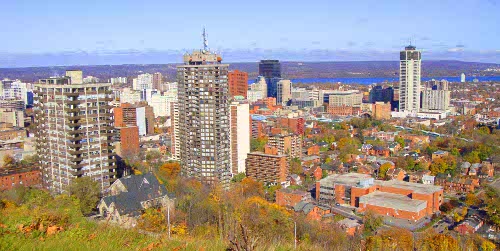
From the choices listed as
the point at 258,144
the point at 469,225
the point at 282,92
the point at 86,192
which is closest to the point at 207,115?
the point at 86,192

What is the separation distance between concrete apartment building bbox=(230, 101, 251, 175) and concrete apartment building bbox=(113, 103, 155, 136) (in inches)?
280

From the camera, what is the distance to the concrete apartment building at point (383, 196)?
1002cm

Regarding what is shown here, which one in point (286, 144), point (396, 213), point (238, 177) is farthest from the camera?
point (286, 144)

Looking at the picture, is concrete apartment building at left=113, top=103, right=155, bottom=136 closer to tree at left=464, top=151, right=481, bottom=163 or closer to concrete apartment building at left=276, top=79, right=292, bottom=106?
Answer: tree at left=464, top=151, right=481, bottom=163

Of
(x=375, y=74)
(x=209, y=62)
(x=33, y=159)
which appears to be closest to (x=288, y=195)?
(x=209, y=62)

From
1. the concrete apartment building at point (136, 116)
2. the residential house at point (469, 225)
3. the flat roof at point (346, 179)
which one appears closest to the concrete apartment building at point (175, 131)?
the concrete apartment building at point (136, 116)

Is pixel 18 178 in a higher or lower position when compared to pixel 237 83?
lower

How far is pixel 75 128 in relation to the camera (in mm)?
8500

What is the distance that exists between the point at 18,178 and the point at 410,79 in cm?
2219

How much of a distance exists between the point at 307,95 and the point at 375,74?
36.8m

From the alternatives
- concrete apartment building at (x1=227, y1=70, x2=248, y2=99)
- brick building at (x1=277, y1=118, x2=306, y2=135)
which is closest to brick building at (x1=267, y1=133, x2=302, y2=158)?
brick building at (x1=277, y1=118, x2=306, y2=135)

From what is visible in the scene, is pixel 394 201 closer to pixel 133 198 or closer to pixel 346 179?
pixel 346 179

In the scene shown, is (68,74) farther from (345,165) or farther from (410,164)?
(410,164)

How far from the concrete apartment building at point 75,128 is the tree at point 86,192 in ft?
1.48
